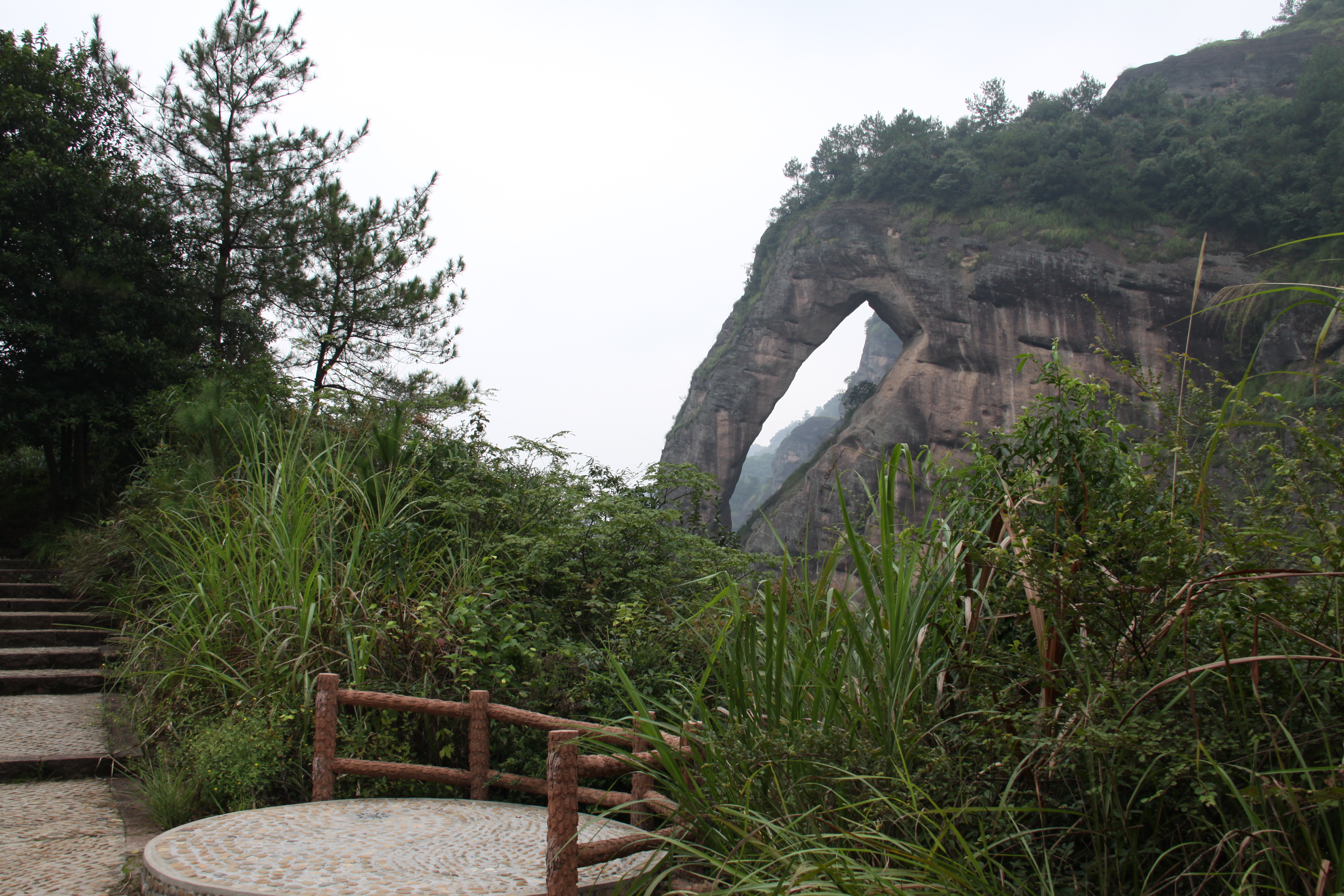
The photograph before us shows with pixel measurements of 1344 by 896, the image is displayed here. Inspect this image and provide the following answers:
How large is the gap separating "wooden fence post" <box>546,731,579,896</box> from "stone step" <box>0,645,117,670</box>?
504cm

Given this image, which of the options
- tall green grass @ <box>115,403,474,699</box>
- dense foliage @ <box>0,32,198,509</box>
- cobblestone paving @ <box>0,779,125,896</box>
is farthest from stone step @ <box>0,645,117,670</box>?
dense foliage @ <box>0,32,198,509</box>

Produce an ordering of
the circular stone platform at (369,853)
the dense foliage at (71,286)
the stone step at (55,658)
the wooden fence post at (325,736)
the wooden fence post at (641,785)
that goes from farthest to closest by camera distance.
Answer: the dense foliage at (71,286)
the stone step at (55,658)
the wooden fence post at (325,736)
the wooden fence post at (641,785)
the circular stone platform at (369,853)

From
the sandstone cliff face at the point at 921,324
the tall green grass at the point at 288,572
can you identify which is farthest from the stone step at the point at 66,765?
the sandstone cliff face at the point at 921,324

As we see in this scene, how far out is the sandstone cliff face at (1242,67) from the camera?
32219 millimetres

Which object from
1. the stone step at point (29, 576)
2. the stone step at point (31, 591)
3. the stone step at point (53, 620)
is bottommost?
the stone step at point (53, 620)

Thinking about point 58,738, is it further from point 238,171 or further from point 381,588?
point 238,171

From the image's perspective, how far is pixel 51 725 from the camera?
4.42m

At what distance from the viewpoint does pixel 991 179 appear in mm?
29688

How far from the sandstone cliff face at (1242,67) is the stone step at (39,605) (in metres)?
37.2

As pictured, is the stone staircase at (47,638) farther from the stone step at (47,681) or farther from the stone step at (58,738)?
the stone step at (58,738)

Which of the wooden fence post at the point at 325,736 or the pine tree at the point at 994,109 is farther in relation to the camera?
the pine tree at the point at 994,109

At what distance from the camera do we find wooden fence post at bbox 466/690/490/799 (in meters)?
2.99

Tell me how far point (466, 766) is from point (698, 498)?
285cm

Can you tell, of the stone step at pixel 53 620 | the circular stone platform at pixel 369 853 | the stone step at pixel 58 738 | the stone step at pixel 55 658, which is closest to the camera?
the circular stone platform at pixel 369 853
